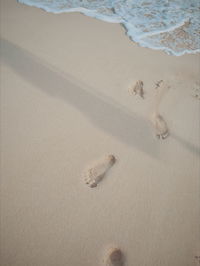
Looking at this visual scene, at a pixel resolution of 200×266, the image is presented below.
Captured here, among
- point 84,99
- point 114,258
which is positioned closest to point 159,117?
point 84,99

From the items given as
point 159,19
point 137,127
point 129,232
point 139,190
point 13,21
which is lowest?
point 129,232

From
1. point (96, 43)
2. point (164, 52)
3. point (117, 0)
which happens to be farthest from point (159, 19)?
point (96, 43)

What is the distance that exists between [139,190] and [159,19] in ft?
9.44

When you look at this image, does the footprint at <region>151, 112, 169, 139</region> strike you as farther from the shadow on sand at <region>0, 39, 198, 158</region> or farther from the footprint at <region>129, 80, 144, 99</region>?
the footprint at <region>129, 80, 144, 99</region>

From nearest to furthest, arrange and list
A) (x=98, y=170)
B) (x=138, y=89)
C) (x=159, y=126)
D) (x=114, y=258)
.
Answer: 1. (x=114, y=258)
2. (x=98, y=170)
3. (x=159, y=126)
4. (x=138, y=89)

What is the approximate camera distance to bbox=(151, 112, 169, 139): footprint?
1913 millimetres

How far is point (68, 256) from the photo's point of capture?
1345 millimetres

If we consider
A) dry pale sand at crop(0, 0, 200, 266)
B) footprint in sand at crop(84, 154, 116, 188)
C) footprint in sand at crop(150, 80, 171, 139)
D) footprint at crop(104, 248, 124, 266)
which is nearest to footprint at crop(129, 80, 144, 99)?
dry pale sand at crop(0, 0, 200, 266)

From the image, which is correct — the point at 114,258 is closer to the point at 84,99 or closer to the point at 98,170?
the point at 98,170

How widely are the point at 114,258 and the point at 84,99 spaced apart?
134 cm

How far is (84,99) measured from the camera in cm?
203

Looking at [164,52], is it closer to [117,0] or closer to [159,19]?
[159,19]

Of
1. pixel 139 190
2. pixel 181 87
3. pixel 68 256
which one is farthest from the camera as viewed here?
pixel 181 87

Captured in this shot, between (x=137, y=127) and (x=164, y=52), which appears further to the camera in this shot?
(x=164, y=52)
